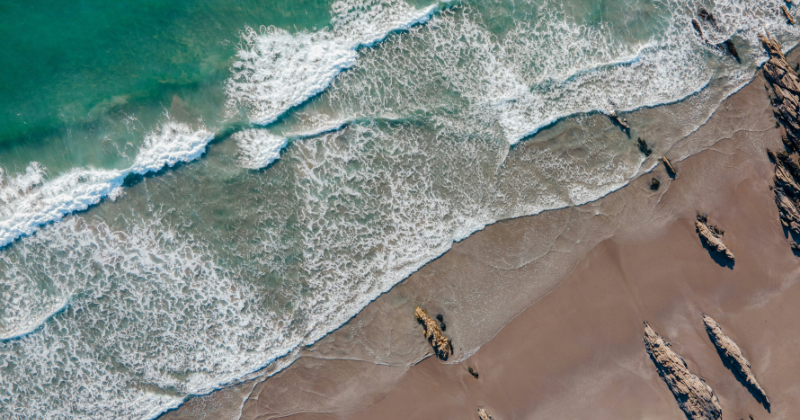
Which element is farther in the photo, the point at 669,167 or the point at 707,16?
the point at 707,16

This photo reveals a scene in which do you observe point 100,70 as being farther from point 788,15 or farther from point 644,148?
point 788,15

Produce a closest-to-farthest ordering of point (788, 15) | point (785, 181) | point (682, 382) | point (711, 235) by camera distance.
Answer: point (682, 382) < point (711, 235) < point (785, 181) < point (788, 15)

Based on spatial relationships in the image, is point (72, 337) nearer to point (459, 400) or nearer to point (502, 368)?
point (459, 400)

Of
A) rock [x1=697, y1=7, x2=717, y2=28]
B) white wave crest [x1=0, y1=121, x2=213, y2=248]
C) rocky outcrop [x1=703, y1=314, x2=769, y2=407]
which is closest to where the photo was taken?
rocky outcrop [x1=703, y1=314, x2=769, y2=407]

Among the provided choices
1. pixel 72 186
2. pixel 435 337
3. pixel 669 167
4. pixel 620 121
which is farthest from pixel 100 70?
pixel 669 167

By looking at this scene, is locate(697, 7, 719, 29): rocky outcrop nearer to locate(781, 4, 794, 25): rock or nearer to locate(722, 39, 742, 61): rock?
locate(722, 39, 742, 61): rock

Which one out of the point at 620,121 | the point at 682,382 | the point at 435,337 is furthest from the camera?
the point at 620,121

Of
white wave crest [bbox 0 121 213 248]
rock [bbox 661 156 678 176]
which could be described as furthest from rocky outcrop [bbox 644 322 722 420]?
white wave crest [bbox 0 121 213 248]
